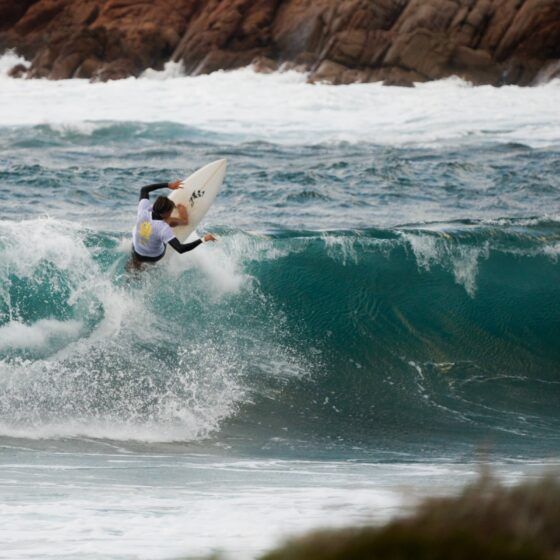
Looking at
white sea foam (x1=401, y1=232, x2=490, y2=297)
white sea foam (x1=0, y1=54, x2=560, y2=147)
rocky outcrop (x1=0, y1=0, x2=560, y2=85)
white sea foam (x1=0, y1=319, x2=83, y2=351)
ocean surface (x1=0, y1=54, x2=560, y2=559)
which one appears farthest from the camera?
rocky outcrop (x1=0, y1=0, x2=560, y2=85)

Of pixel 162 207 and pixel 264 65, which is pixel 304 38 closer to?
pixel 264 65

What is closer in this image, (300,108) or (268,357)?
(268,357)

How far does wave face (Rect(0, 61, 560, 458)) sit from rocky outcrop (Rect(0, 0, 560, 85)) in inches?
695

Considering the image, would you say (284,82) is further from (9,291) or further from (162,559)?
(162,559)

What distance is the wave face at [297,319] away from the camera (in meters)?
9.81

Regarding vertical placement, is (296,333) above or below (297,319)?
below

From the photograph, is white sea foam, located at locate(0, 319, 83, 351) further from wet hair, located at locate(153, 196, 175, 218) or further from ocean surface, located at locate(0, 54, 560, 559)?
wet hair, located at locate(153, 196, 175, 218)

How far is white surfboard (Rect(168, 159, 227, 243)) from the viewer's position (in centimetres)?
1228

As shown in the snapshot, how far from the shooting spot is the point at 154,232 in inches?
420

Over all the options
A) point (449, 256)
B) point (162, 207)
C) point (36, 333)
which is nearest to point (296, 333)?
point (162, 207)

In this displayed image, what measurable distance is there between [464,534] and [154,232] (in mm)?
7810

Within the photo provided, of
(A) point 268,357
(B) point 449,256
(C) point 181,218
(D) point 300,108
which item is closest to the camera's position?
(A) point 268,357

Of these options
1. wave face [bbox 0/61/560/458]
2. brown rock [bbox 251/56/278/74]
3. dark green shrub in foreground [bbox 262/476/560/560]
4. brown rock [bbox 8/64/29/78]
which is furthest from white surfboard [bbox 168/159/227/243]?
brown rock [bbox 8/64/29/78]

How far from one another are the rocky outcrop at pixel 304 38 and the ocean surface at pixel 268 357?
17133mm
